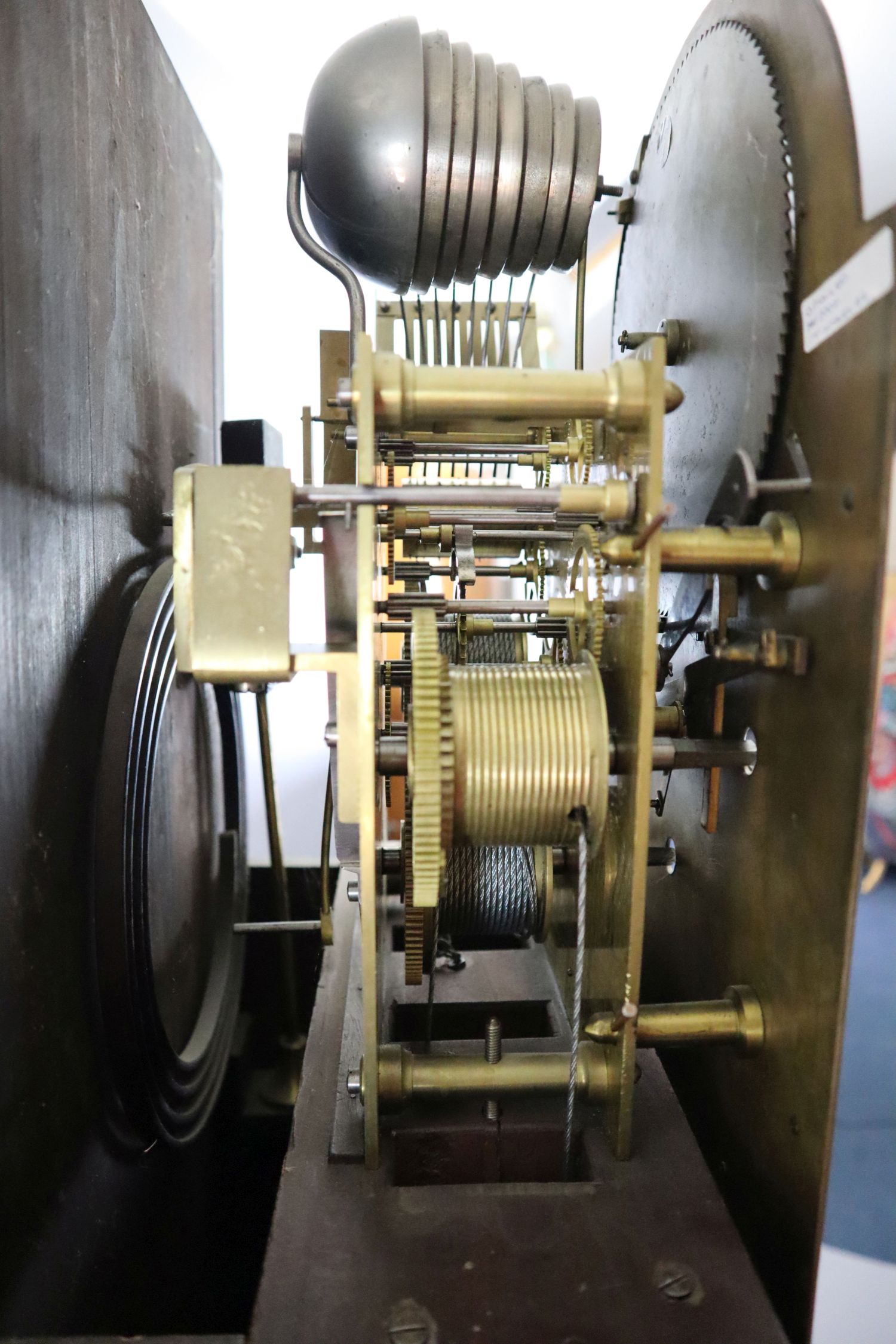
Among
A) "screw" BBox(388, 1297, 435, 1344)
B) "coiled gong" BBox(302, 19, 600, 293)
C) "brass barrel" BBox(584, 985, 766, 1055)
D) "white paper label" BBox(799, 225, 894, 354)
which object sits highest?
"coiled gong" BBox(302, 19, 600, 293)

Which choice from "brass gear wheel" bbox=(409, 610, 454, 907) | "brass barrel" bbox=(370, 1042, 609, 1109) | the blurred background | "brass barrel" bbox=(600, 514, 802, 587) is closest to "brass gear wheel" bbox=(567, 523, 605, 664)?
"brass barrel" bbox=(600, 514, 802, 587)

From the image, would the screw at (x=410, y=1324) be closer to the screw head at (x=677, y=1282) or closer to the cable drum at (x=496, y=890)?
the screw head at (x=677, y=1282)

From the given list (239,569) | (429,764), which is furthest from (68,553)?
(429,764)

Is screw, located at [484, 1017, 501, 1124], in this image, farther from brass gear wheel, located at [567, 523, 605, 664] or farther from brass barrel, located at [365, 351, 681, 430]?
brass barrel, located at [365, 351, 681, 430]

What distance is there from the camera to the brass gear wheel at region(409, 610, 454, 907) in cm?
78

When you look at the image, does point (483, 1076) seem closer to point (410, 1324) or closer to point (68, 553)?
point (410, 1324)

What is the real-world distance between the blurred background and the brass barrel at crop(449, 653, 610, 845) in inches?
9.6

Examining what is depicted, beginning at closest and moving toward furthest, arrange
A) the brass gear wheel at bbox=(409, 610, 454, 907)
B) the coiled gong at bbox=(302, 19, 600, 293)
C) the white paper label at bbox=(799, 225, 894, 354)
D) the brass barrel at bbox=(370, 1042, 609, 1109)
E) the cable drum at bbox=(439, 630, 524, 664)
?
the white paper label at bbox=(799, 225, 894, 354)
the brass gear wheel at bbox=(409, 610, 454, 907)
the brass barrel at bbox=(370, 1042, 609, 1109)
the coiled gong at bbox=(302, 19, 600, 293)
the cable drum at bbox=(439, 630, 524, 664)

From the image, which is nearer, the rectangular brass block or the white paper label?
the white paper label

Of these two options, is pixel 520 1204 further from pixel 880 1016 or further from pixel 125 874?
pixel 125 874

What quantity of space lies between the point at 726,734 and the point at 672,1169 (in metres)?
0.46

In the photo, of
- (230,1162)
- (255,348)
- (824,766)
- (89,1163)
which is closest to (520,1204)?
(824,766)

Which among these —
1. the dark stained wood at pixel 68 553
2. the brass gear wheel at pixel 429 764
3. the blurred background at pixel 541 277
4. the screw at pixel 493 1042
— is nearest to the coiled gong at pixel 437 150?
the dark stained wood at pixel 68 553

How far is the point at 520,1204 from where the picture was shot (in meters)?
0.84
